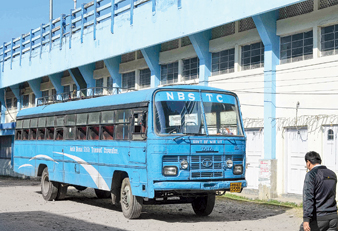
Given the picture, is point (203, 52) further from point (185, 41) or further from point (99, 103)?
point (99, 103)

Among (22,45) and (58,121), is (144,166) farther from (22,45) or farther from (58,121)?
(22,45)

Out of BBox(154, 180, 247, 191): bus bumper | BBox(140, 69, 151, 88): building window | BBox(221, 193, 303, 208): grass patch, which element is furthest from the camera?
BBox(140, 69, 151, 88): building window

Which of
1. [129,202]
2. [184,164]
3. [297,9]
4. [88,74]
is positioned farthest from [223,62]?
[88,74]

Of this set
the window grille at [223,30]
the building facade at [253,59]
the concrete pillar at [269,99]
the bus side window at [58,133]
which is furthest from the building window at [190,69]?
the bus side window at [58,133]

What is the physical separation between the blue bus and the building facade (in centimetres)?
168

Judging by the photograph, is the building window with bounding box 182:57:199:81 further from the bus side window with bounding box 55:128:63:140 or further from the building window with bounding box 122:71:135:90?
the bus side window with bounding box 55:128:63:140

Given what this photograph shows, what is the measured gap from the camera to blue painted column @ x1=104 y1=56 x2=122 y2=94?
84.7 ft

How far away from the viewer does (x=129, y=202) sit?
1243 centimetres

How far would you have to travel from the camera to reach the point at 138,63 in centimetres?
2523

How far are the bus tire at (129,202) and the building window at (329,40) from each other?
7.48 metres

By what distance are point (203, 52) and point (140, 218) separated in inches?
371

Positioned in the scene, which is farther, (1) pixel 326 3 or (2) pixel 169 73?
(2) pixel 169 73

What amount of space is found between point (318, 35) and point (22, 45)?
22.2m

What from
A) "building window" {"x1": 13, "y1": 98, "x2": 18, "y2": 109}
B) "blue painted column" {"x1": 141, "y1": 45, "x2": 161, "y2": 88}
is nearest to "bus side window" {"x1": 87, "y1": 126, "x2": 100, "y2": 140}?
"blue painted column" {"x1": 141, "y1": 45, "x2": 161, "y2": 88}
